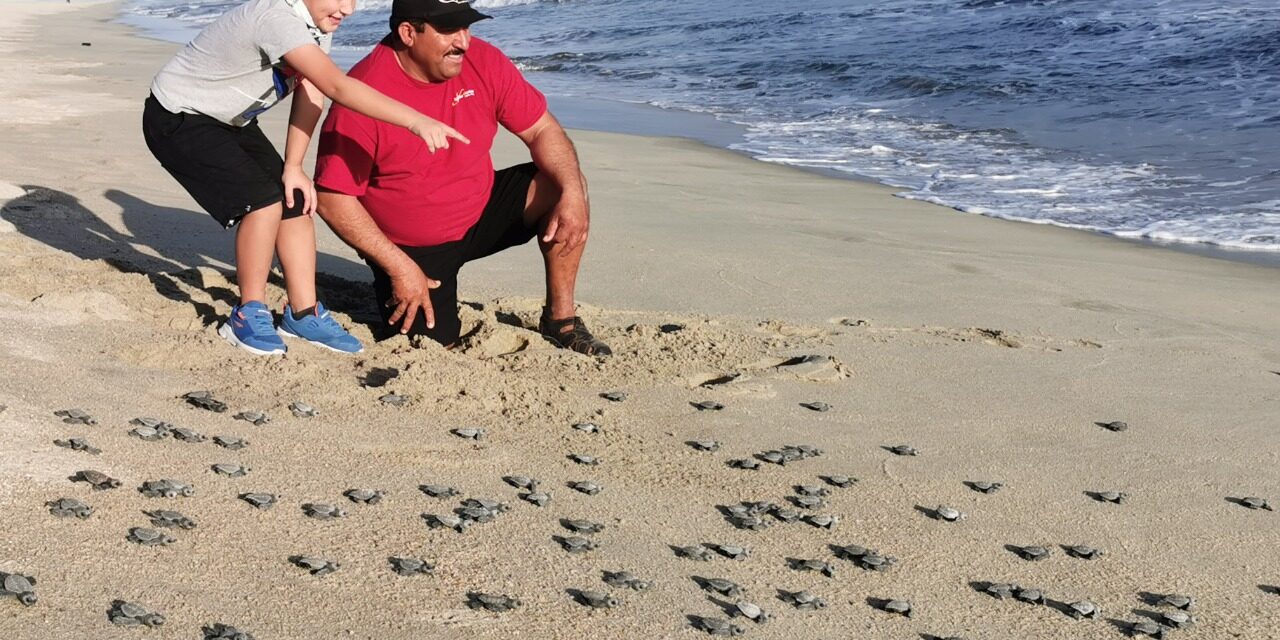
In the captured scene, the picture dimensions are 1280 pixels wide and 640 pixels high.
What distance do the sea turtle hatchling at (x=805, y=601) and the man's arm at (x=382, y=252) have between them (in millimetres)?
1918

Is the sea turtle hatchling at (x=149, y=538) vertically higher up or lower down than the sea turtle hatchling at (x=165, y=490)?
higher up

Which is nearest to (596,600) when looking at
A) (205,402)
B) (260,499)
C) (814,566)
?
(814,566)

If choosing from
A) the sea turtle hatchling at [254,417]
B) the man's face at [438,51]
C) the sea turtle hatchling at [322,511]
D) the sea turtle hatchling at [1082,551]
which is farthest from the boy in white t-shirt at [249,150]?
the sea turtle hatchling at [1082,551]

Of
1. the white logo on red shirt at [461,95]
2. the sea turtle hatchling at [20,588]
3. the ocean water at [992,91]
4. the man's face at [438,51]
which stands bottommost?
the ocean water at [992,91]

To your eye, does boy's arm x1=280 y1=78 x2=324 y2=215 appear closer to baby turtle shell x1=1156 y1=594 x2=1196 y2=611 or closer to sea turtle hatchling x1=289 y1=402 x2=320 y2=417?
sea turtle hatchling x1=289 y1=402 x2=320 y2=417

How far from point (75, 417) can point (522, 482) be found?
46.9 inches

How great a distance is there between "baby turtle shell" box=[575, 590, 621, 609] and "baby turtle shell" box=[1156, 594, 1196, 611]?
120cm

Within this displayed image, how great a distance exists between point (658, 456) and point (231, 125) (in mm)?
1893

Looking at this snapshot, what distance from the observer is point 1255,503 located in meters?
3.29

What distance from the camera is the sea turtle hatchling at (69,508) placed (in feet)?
8.93

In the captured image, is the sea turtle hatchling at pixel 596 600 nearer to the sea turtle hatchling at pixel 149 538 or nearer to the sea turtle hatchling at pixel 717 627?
the sea turtle hatchling at pixel 717 627

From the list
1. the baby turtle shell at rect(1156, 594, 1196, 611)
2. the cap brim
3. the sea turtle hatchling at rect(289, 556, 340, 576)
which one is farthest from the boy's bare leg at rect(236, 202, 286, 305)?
the baby turtle shell at rect(1156, 594, 1196, 611)

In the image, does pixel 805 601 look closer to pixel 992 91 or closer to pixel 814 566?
pixel 814 566

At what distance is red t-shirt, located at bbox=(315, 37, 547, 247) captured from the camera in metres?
4.12
